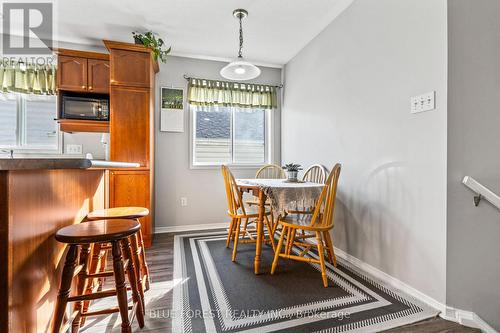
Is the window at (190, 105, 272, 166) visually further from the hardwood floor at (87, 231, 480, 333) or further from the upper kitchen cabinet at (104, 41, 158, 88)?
the hardwood floor at (87, 231, 480, 333)

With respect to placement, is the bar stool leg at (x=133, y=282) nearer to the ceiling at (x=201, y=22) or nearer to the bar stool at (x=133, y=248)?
the bar stool at (x=133, y=248)

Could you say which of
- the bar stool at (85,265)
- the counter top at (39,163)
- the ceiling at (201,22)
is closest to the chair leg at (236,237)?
the bar stool at (85,265)

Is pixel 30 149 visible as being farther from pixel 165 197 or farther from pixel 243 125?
pixel 243 125

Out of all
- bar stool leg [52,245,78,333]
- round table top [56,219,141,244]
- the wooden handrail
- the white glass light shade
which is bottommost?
bar stool leg [52,245,78,333]

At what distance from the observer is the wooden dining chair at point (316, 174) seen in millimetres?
2783

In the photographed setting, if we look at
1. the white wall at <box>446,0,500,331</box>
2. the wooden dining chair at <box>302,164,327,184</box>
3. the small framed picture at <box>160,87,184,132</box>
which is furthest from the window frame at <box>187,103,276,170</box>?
the white wall at <box>446,0,500,331</box>

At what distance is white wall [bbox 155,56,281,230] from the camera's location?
3.49 m

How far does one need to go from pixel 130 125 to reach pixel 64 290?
6.90 ft

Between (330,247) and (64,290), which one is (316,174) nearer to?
(330,247)

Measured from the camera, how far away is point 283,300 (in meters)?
1.75

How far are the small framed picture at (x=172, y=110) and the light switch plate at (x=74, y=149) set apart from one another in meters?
1.05

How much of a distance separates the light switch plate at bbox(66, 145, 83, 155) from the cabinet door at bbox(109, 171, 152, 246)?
0.86 meters

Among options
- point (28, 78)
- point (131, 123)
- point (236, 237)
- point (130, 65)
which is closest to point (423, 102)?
point (236, 237)

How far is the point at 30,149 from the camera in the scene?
10.2 feet
